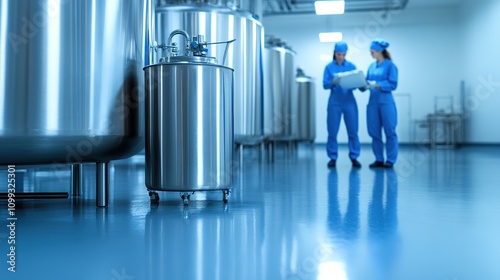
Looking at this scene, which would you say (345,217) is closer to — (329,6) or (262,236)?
(262,236)

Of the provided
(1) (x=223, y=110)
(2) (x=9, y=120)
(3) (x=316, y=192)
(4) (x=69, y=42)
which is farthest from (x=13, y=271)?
(3) (x=316, y=192)

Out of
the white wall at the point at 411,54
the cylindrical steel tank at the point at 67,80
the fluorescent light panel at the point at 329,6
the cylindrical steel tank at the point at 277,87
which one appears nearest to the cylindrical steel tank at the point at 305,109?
the fluorescent light panel at the point at 329,6

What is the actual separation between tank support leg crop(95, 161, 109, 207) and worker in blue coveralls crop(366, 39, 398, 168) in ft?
9.26

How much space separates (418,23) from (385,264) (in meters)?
10.2

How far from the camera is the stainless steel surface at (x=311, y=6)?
992 centimetres

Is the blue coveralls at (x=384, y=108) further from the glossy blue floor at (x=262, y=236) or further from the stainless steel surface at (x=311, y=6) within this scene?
the stainless steel surface at (x=311, y=6)

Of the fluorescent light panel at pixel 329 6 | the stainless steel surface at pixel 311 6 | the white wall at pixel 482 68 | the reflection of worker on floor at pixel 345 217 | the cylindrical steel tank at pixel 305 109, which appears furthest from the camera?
the stainless steel surface at pixel 311 6

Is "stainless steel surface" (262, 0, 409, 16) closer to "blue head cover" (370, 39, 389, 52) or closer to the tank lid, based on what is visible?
"blue head cover" (370, 39, 389, 52)

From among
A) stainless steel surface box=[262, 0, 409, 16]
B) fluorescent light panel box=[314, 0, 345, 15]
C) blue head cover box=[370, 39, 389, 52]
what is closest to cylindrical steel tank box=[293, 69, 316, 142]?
fluorescent light panel box=[314, 0, 345, 15]

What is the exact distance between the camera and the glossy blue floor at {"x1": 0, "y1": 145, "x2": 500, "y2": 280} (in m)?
1.03

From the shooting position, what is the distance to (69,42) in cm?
168

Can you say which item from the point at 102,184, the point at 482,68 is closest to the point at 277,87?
the point at 102,184

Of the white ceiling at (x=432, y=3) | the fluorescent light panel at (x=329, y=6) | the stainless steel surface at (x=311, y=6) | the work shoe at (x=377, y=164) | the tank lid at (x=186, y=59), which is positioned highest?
the white ceiling at (x=432, y=3)

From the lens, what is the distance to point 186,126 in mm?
1874
